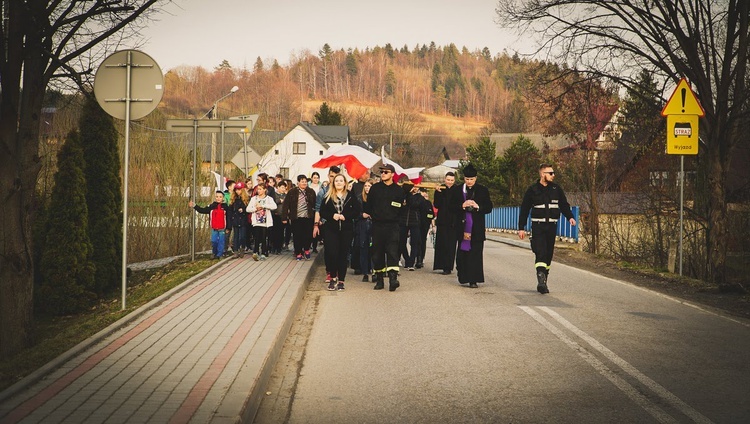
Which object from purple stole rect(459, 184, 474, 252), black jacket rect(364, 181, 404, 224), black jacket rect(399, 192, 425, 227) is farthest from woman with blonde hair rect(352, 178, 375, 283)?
black jacket rect(399, 192, 425, 227)

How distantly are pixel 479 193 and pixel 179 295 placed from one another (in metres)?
5.54

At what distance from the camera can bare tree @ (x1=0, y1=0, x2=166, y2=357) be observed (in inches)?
396

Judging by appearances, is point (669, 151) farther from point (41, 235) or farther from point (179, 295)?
point (41, 235)

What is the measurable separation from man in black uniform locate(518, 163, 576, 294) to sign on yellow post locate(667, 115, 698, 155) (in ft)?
10.9

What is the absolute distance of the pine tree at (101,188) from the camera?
14797 millimetres

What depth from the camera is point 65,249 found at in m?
13.0

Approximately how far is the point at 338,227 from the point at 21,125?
204 inches

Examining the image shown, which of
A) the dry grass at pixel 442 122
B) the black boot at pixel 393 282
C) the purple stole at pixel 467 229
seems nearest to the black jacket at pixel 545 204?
the purple stole at pixel 467 229

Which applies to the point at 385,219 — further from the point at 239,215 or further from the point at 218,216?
the point at 239,215

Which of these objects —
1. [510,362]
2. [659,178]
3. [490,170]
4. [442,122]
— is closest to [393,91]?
[442,122]

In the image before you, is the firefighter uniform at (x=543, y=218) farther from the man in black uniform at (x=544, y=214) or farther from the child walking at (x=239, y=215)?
the child walking at (x=239, y=215)

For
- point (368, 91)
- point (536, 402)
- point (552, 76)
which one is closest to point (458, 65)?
point (368, 91)

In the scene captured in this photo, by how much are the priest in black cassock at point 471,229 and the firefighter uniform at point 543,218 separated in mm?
769

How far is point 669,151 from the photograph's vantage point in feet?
48.3
